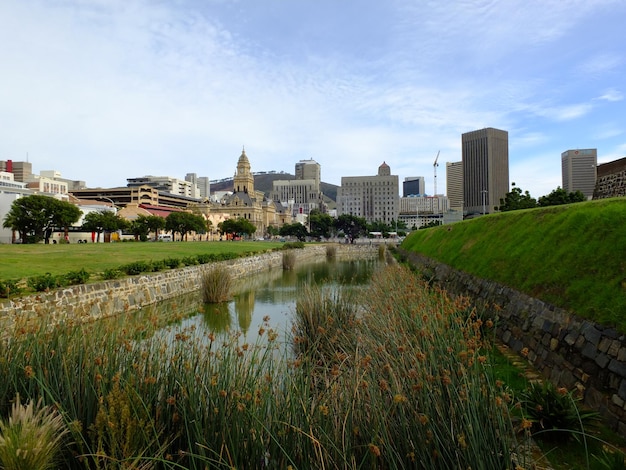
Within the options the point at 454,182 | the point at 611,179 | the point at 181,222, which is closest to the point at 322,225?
the point at 181,222

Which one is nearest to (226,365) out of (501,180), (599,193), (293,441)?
(293,441)

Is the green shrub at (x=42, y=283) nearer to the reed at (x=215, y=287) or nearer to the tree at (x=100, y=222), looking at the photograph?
the reed at (x=215, y=287)

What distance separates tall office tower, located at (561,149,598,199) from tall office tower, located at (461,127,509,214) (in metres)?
14.5

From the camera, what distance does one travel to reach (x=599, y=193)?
791 inches

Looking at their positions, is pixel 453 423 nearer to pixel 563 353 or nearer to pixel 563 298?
pixel 563 353

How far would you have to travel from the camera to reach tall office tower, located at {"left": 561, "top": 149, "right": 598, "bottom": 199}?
69250mm

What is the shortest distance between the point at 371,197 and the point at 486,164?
218 feet

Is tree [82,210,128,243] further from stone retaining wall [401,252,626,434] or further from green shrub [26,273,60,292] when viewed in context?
stone retaining wall [401,252,626,434]

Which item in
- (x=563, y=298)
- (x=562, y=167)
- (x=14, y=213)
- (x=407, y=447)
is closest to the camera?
(x=407, y=447)

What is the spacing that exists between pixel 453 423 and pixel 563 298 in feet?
12.9

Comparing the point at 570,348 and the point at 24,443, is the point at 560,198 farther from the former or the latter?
the point at 24,443

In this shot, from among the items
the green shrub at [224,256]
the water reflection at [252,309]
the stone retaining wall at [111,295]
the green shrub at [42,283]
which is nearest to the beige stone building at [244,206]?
the green shrub at [224,256]

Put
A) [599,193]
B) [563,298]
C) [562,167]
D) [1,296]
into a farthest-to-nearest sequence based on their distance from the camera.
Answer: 1. [562,167]
2. [599,193]
3. [1,296]
4. [563,298]

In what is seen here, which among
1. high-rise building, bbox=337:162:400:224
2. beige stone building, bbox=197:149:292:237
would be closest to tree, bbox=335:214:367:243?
beige stone building, bbox=197:149:292:237
